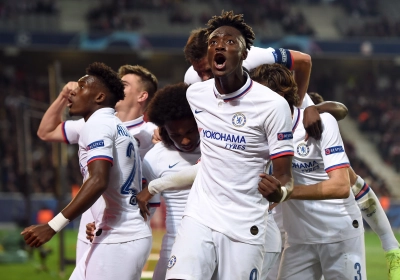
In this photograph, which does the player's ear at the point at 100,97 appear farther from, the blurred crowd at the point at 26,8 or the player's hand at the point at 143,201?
the blurred crowd at the point at 26,8

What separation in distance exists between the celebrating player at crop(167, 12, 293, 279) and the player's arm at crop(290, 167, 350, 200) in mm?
313

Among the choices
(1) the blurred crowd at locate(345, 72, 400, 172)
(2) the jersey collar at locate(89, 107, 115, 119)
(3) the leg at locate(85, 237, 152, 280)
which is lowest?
(1) the blurred crowd at locate(345, 72, 400, 172)

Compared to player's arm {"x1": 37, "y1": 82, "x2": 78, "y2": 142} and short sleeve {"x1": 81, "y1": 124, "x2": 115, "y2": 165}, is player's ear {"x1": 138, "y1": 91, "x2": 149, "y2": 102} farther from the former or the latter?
short sleeve {"x1": 81, "y1": 124, "x2": 115, "y2": 165}

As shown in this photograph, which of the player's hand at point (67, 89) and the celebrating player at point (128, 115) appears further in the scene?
the celebrating player at point (128, 115)

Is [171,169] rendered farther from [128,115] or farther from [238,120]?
[238,120]

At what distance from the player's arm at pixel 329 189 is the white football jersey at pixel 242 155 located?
0.31 meters

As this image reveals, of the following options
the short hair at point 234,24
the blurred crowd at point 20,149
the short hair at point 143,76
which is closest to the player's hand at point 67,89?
the short hair at point 143,76

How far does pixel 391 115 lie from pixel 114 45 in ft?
42.0

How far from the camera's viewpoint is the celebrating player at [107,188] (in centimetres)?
439

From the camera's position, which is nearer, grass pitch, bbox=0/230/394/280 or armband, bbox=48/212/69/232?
armband, bbox=48/212/69/232

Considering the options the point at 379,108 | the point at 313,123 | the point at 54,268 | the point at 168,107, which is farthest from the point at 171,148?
the point at 379,108

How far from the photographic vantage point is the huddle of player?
14.1ft

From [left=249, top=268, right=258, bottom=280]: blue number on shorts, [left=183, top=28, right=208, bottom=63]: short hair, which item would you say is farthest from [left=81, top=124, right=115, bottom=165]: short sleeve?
[left=183, top=28, right=208, bottom=63]: short hair

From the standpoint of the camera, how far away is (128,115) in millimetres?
6371
